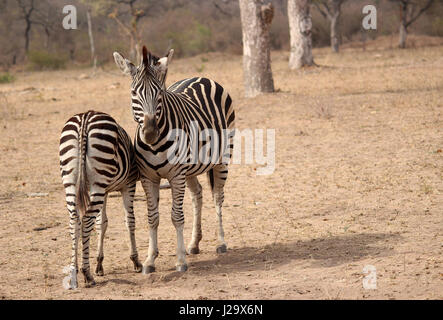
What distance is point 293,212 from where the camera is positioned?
7.35 metres

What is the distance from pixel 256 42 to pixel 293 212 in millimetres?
7526

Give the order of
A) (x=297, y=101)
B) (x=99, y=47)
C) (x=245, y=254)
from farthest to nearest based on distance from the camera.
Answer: (x=99, y=47) → (x=297, y=101) → (x=245, y=254)

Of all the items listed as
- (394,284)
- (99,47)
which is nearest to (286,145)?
→ (394,284)

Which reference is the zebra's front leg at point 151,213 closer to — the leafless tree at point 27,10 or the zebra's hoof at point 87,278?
the zebra's hoof at point 87,278

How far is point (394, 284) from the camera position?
4.78m

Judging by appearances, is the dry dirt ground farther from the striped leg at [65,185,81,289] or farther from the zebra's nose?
the zebra's nose

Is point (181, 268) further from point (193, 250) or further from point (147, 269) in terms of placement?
point (193, 250)

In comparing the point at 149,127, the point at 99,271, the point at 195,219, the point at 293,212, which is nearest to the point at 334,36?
the point at 293,212

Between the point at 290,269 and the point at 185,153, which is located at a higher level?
the point at 185,153

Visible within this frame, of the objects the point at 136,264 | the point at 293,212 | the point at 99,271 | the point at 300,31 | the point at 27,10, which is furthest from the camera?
the point at 27,10

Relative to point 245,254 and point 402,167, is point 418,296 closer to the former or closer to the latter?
point 245,254

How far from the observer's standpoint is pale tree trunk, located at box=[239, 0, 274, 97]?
45.9ft

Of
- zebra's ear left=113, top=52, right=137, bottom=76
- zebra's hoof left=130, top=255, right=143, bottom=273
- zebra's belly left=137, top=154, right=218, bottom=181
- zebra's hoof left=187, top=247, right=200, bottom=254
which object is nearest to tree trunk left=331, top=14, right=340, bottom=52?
zebra's hoof left=187, top=247, right=200, bottom=254

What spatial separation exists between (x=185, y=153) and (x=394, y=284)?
6.95 feet
